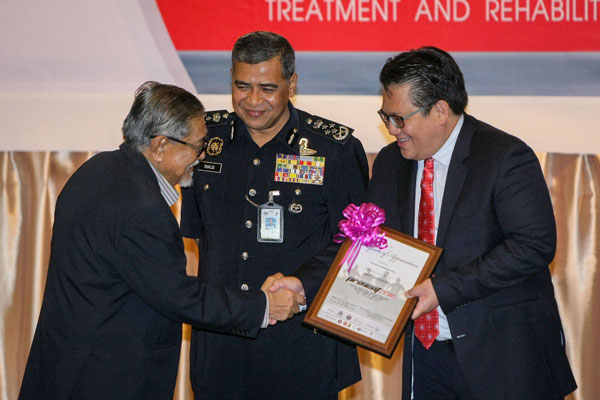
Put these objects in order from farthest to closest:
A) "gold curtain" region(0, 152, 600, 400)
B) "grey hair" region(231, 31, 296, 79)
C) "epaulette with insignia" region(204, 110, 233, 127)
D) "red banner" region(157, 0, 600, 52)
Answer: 1. "gold curtain" region(0, 152, 600, 400)
2. "red banner" region(157, 0, 600, 52)
3. "epaulette with insignia" region(204, 110, 233, 127)
4. "grey hair" region(231, 31, 296, 79)

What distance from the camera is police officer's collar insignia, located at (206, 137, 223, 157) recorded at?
131 inches

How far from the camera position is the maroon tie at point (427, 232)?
287 centimetres

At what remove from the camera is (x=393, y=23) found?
4.17m

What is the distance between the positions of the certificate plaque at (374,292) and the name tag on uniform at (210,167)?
2.29 feet

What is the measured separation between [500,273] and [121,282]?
4.20 feet

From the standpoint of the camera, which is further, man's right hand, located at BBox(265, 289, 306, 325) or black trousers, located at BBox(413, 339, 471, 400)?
man's right hand, located at BBox(265, 289, 306, 325)

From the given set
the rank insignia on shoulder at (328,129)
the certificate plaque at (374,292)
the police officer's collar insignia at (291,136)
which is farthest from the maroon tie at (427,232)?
the police officer's collar insignia at (291,136)

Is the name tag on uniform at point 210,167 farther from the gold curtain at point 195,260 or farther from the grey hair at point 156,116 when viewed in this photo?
the gold curtain at point 195,260

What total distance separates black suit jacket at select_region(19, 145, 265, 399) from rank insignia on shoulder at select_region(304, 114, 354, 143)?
90 cm

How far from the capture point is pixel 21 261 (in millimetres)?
4445

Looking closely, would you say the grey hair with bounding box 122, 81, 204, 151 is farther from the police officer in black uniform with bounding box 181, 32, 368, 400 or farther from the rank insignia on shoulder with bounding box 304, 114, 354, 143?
the rank insignia on shoulder with bounding box 304, 114, 354, 143

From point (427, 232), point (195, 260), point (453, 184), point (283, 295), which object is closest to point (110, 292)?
point (283, 295)

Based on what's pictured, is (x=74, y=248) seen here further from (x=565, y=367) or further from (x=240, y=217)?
(x=565, y=367)

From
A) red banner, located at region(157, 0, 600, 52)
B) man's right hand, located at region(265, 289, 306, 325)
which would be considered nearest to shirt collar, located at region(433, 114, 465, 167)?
man's right hand, located at region(265, 289, 306, 325)
